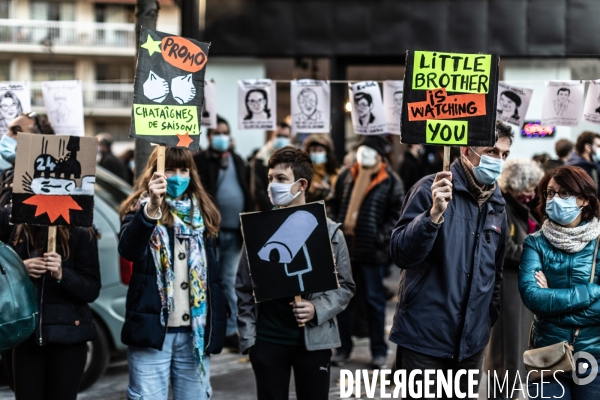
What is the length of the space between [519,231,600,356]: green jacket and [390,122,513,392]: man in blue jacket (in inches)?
9.1

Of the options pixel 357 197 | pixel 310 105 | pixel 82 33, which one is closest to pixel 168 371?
pixel 357 197

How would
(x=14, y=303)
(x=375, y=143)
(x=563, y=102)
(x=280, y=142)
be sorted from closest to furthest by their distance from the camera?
(x=14, y=303)
(x=563, y=102)
(x=375, y=143)
(x=280, y=142)

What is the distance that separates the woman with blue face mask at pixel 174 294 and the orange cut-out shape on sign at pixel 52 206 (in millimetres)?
330

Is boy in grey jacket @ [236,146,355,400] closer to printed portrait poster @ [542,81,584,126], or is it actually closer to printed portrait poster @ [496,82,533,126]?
printed portrait poster @ [496,82,533,126]

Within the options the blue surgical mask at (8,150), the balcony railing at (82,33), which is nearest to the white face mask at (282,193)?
the blue surgical mask at (8,150)

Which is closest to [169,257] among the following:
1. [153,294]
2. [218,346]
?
[153,294]

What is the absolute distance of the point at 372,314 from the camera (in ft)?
26.0

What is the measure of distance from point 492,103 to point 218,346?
6.88ft

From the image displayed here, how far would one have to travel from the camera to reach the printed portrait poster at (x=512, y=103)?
7.93m

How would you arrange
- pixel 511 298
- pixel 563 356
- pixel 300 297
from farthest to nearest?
pixel 511 298 < pixel 300 297 < pixel 563 356

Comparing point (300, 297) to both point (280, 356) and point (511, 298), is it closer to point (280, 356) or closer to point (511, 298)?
point (280, 356)

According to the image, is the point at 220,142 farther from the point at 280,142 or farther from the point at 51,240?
the point at 51,240

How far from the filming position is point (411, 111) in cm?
458

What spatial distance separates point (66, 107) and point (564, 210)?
14.9ft
